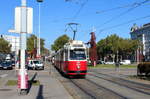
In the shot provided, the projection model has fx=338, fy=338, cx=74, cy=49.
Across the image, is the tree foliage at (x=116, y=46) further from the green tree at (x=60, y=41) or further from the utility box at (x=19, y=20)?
the utility box at (x=19, y=20)

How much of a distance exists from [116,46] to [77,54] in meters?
86.8

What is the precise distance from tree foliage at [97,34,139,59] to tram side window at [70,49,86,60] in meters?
85.1

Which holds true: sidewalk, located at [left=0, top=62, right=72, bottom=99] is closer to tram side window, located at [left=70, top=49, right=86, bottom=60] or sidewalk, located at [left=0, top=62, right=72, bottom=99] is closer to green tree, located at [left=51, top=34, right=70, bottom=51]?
tram side window, located at [left=70, top=49, right=86, bottom=60]

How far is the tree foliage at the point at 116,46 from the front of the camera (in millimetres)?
116550

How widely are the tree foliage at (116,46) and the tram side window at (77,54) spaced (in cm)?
8505

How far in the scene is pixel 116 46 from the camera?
383ft

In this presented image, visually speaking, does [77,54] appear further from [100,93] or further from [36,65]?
[36,65]

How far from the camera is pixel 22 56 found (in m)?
16.3

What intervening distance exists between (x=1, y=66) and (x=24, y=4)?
154 feet

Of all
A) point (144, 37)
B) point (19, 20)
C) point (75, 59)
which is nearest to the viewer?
point (19, 20)

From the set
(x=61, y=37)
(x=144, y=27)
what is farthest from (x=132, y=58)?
(x=61, y=37)

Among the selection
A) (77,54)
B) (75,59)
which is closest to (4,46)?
(77,54)

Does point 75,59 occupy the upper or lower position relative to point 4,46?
lower

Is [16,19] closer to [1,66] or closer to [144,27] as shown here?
[1,66]
